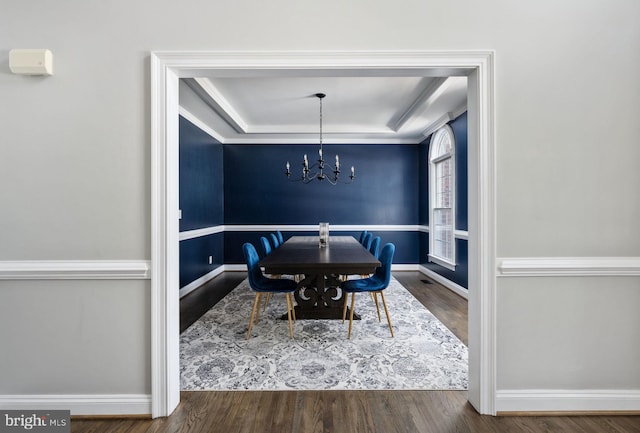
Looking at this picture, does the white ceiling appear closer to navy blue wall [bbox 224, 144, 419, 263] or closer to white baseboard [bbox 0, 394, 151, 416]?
navy blue wall [bbox 224, 144, 419, 263]

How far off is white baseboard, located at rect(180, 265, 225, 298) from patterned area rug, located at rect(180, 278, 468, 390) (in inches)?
38.5

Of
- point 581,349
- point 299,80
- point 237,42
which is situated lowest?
point 581,349

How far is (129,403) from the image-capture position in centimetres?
189

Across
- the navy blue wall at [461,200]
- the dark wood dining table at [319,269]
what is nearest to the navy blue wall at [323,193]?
the navy blue wall at [461,200]

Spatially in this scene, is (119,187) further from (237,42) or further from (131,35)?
(237,42)

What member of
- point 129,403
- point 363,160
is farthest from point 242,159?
point 129,403

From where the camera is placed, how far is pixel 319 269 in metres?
2.74

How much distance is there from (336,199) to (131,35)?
15.3 feet

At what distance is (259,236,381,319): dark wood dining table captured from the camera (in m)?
2.72

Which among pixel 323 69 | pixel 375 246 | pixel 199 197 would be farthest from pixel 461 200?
pixel 199 197

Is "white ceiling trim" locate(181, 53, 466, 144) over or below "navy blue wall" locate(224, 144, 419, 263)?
over

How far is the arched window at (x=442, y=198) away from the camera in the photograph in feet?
15.9

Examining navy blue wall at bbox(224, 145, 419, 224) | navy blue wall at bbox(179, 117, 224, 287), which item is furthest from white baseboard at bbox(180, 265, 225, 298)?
navy blue wall at bbox(224, 145, 419, 224)

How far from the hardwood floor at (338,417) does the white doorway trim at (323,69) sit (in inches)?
5.0
